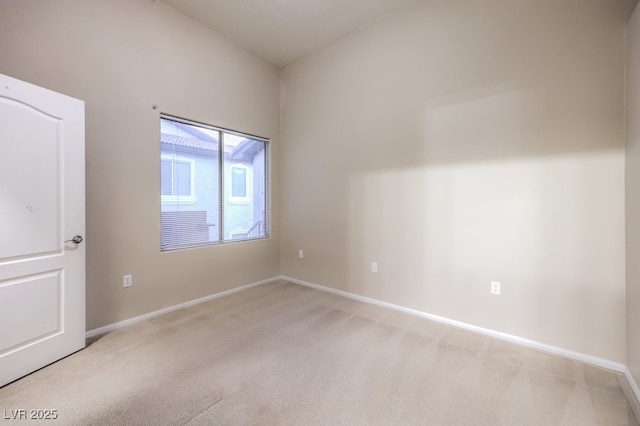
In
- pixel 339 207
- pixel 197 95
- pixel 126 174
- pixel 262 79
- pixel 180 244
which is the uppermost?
pixel 262 79

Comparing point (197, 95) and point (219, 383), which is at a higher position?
point (197, 95)

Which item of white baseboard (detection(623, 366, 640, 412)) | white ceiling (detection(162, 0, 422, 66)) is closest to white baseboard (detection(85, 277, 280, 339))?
white ceiling (detection(162, 0, 422, 66))

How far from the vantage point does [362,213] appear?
11.3 ft

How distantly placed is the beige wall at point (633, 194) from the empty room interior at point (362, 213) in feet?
0.10

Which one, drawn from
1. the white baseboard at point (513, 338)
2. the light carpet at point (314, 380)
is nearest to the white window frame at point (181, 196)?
the light carpet at point (314, 380)

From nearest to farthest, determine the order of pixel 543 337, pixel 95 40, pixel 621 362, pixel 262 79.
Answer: pixel 621 362
pixel 543 337
pixel 95 40
pixel 262 79

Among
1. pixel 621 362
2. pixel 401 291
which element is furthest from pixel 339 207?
pixel 621 362

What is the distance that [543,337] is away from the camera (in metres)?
2.31

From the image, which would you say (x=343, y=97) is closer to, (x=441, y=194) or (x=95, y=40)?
(x=441, y=194)

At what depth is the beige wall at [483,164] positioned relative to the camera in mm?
2102

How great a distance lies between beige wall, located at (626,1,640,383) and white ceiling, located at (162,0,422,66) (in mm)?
1915

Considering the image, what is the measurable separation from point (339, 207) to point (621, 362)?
2816 millimetres

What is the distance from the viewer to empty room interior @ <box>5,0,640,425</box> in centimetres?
182

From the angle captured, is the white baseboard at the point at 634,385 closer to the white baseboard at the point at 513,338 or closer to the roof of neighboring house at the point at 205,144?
the white baseboard at the point at 513,338
